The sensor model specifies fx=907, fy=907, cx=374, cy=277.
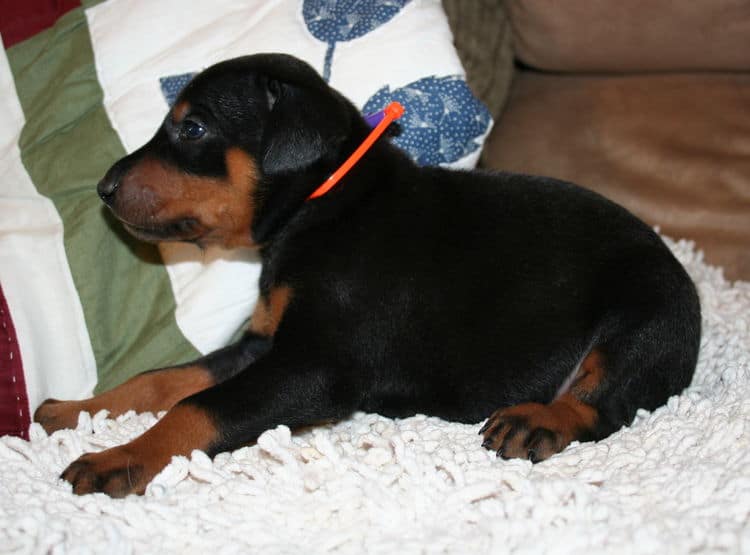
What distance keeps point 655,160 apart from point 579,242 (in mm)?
1143

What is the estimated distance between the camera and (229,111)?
8.47 feet

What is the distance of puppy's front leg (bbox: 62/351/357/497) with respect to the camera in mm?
2195

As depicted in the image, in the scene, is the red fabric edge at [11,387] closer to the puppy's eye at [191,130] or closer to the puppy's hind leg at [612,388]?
the puppy's eye at [191,130]

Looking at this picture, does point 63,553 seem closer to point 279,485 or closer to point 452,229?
point 279,485

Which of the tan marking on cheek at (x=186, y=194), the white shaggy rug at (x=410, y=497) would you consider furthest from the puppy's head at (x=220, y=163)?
the white shaggy rug at (x=410, y=497)

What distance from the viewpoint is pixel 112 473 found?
218 cm

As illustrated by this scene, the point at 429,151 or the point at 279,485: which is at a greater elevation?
the point at 429,151

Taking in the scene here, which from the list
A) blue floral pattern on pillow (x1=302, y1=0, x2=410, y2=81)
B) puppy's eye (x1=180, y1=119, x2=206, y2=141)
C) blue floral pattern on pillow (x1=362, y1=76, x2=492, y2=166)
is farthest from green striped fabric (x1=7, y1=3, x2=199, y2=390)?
blue floral pattern on pillow (x1=362, y1=76, x2=492, y2=166)

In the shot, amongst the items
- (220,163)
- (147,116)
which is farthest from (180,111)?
(147,116)

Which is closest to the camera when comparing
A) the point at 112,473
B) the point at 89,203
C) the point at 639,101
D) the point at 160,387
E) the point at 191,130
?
the point at 112,473

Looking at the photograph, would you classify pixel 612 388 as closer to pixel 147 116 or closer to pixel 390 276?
pixel 390 276

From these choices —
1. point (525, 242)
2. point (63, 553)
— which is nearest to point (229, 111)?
point (525, 242)

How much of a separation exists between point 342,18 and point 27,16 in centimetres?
110

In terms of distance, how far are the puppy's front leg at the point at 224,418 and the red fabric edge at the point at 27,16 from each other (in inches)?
61.9
